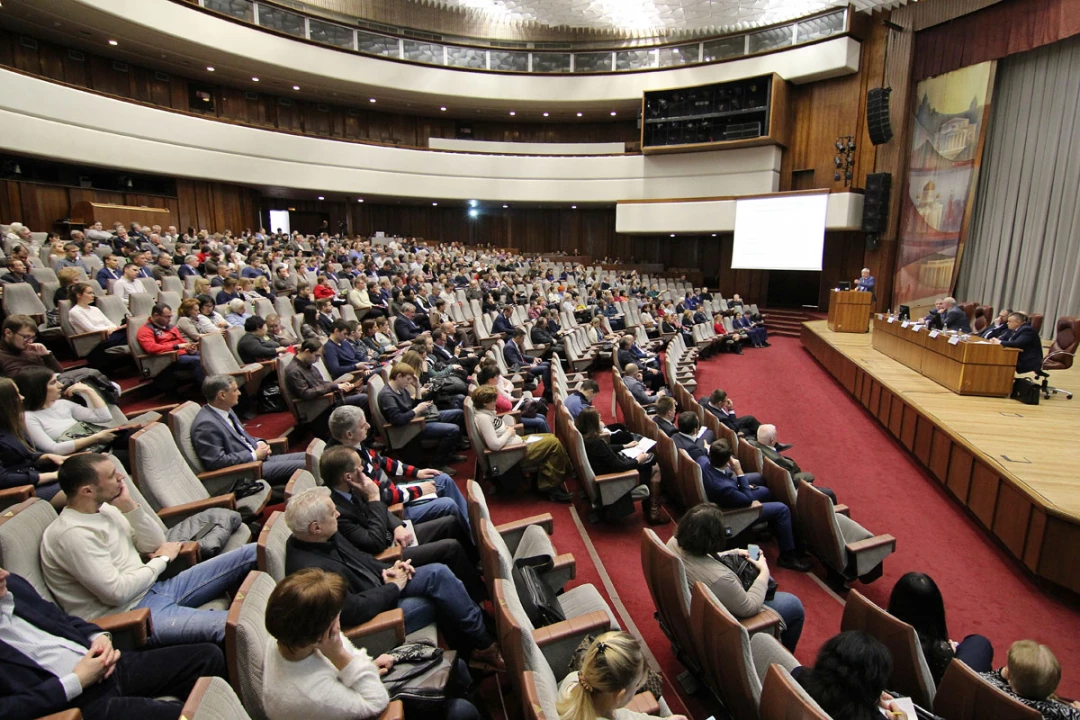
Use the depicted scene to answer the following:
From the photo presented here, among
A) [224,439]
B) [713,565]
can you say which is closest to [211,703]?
[713,565]

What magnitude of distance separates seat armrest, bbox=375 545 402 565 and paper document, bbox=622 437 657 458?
1.55m

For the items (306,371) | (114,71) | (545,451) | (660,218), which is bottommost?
(545,451)

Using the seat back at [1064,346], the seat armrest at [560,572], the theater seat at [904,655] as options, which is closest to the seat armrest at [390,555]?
the seat armrest at [560,572]

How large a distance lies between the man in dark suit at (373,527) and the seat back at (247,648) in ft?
1.80

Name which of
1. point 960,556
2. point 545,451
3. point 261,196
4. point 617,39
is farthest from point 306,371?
point 617,39

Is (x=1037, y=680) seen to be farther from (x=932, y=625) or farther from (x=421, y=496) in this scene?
(x=421, y=496)

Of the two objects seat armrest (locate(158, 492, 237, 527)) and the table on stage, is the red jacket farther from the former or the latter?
the table on stage

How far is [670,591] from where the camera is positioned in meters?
1.91

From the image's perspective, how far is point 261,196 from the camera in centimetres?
1384

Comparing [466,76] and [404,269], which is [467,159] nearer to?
[466,76]

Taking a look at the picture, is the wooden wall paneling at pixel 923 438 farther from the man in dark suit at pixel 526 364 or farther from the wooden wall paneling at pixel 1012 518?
the man in dark suit at pixel 526 364

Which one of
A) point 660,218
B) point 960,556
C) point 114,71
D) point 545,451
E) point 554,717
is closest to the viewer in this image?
point 554,717

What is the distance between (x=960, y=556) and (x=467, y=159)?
1418 centimetres

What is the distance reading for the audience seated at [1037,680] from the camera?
153 centimetres
